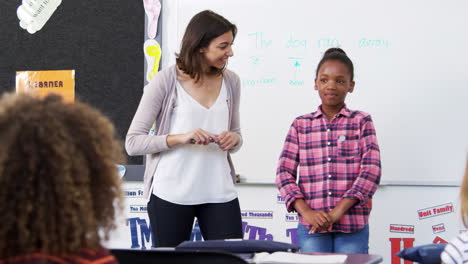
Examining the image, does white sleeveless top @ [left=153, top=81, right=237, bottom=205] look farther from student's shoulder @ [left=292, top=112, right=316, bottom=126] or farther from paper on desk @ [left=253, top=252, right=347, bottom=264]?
paper on desk @ [left=253, top=252, right=347, bottom=264]

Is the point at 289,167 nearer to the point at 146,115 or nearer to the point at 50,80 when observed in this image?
the point at 146,115

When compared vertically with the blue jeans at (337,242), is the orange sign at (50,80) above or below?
above

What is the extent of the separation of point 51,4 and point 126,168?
1176 mm

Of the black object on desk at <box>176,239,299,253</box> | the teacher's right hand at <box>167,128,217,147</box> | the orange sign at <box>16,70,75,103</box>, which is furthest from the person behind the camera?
the orange sign at <box>16,70,75,103</box>

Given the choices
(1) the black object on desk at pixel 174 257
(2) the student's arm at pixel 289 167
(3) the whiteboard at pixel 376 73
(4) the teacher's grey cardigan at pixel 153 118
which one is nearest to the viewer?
(1) the black object on desk at pixel 174 257

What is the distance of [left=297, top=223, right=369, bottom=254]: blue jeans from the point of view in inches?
94.7

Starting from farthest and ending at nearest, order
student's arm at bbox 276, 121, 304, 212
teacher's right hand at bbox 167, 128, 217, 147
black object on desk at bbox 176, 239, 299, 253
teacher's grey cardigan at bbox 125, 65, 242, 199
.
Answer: student's arm at bbox 276, 121, 304, 212, teacher's grey cardigan at bbox 125, 65, 242, 199, teacher's right hand at bbox 167, 128, 217, 147, black object on desk at bbox 176, 239, 299, 253

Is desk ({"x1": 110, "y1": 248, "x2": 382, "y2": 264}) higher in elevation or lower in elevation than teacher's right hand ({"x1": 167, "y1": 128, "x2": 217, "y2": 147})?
lower

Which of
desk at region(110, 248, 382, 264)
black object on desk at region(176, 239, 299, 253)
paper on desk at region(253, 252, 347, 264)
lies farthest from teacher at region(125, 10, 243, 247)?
desk at region(110, 248, 382, 264)

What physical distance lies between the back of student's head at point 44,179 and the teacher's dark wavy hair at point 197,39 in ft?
4.78

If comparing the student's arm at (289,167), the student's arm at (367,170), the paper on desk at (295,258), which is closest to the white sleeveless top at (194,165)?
the student's arm at (289,167)

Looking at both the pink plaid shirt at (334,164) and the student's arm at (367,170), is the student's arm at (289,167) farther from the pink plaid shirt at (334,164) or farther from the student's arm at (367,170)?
the student's arm at (367,170)

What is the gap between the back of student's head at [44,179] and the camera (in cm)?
91

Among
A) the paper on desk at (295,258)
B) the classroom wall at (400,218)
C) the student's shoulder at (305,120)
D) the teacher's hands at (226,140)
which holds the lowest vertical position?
the classroom wall at (400,218)
